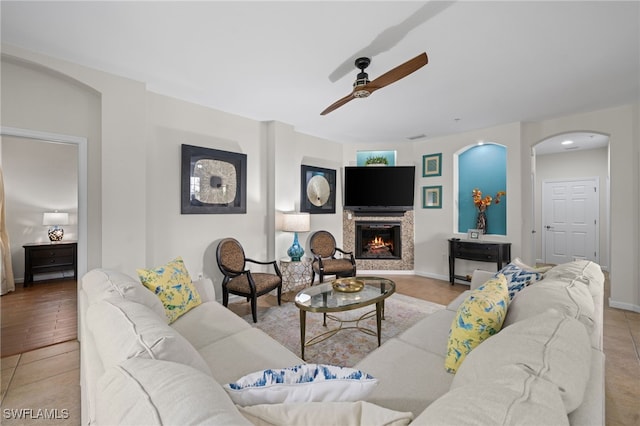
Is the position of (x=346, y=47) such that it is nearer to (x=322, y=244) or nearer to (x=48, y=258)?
(x=322, y=244)

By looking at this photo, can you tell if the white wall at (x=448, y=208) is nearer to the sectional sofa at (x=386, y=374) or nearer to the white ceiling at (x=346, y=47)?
the white ceiling at (x=346, y=47)

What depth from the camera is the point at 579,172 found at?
6.04 metres

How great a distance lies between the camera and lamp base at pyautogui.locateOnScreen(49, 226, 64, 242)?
481cm

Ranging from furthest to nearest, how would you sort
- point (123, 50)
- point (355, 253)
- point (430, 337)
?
point (355, 253), point (123, 50), point (430, 337)

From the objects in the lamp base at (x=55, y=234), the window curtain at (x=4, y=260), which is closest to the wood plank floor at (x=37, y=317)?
the window curtain at (x=4, y=260)

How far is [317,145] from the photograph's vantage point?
16.9 ft

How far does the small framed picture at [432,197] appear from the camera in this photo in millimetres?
5180

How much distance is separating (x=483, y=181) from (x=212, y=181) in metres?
4.43

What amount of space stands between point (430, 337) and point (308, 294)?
120cm

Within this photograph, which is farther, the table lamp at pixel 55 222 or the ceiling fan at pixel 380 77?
the table lamp at pixel 55 222

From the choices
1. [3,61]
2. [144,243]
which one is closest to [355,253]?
[144,243]

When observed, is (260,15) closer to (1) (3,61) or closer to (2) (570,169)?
(1) (3,61)

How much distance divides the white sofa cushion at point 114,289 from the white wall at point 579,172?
7.83 m

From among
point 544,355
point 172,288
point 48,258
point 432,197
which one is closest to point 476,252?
point 432,197
